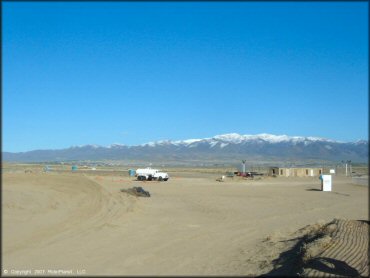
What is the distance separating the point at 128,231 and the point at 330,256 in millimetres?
6991

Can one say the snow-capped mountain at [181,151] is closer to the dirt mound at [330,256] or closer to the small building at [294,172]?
the dirt mound at [330,256]

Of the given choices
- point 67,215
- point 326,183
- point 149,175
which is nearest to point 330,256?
point 67,215

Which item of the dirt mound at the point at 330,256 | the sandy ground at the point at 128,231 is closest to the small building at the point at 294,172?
the sandy ground at the point at 128,231

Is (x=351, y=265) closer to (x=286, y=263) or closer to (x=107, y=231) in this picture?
(x=286, y=263)

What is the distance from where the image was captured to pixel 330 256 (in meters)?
10.9

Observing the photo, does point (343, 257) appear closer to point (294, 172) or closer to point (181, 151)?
point (181, 151)

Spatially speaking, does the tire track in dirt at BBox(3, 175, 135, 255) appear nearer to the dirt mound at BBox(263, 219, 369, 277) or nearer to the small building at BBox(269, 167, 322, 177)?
the dirt mound at BBox(263, 219, 369, 277)

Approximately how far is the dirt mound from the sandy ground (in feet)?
1.59

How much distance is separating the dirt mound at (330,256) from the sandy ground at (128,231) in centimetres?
48

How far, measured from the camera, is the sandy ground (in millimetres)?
6090

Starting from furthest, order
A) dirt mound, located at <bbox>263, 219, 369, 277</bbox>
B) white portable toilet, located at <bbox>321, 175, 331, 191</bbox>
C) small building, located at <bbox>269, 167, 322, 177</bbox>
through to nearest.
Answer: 1. small building, located at <bbox>269, 167, 322, 177</bbox>
2. white portable toilet, located at <bbox>321, 175, 331, 191</bbox>
3. dirt mound, located at <bbox>263, 219, 369, 277</bbox>

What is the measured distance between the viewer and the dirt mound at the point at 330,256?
32.3ft

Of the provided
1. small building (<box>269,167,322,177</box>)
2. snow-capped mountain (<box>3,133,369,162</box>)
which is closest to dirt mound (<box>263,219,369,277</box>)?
snow-capped mountain (<box>3,133,369,162</box>)

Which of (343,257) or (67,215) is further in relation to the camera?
(343,257)
